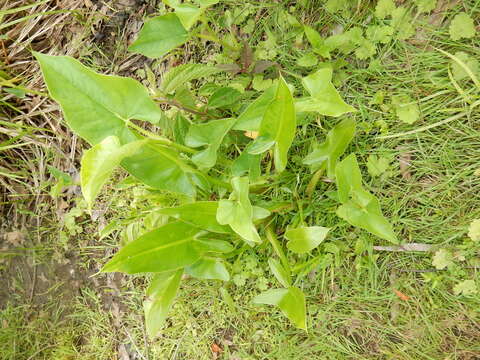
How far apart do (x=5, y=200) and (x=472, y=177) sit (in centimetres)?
178

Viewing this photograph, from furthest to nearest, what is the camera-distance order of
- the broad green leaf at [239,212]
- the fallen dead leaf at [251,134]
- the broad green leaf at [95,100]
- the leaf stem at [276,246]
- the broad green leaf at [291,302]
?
the fallen dead leaf at [251,134], the leaf stem at [276,246], the broad green leaf at [291,302], the broad green leaf at [239,212], the broad green leaf at [95,100]

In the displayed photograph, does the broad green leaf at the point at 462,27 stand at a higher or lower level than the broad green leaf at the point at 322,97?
higher

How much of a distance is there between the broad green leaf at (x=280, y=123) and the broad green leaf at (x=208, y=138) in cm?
9

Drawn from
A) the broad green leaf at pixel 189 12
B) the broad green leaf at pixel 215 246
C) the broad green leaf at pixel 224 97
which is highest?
the broad green leaf at pixel 189 12

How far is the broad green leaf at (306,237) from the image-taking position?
983 mm

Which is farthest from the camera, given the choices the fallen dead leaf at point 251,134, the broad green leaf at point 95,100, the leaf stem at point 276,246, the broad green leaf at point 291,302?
the fallen dead leaf at point 251,134

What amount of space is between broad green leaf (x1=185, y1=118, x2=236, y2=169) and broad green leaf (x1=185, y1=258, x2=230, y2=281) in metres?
0.27

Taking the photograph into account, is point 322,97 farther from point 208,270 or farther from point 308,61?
point 208,270

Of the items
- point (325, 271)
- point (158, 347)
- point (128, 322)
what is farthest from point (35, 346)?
point (325, 271)

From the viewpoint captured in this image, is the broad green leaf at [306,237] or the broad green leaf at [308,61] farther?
the broad green leaf at [308,61]

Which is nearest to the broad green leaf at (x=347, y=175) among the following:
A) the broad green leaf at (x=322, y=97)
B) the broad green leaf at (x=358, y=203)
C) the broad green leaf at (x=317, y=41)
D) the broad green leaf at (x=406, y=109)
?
the broad green leaf at (x=358, y=203)

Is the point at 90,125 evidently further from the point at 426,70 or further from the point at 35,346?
the point at 35,346

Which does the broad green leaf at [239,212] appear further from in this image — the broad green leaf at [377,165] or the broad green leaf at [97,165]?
the broad green leaf at [377,165]

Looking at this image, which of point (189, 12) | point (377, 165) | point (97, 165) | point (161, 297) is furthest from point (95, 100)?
point (377, 165)
